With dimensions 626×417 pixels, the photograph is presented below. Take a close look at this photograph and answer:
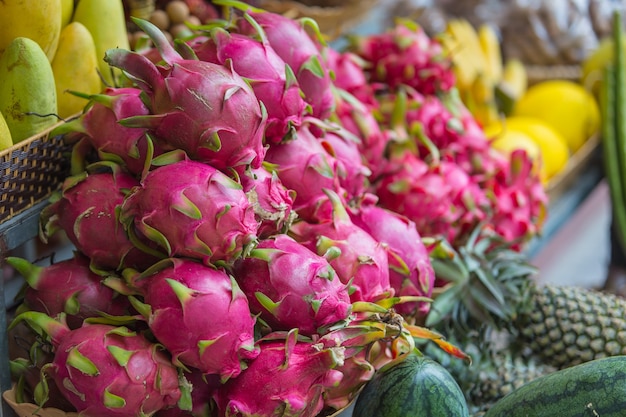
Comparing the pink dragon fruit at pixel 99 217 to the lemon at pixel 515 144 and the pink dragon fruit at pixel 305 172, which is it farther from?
the lemon at pixel 515 144

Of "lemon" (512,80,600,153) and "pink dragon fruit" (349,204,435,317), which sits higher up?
"pink dragon fruit" (349,204,435,317)

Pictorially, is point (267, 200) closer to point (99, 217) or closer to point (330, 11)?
point (99, 217)

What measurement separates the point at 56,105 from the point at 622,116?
1858 mm

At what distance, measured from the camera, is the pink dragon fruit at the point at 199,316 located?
86cm

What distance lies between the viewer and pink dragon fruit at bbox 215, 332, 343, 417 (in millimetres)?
889

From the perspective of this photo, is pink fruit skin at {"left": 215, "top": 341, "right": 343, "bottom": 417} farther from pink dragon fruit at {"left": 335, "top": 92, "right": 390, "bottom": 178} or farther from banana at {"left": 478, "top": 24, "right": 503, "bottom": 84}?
banana at {"left": 478, "top": 24, "right": 503, "bottom": 84}

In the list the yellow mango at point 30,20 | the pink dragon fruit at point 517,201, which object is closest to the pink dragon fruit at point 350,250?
the yellow mango at point 30,20

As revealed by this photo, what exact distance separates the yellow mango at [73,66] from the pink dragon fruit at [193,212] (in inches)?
13.0

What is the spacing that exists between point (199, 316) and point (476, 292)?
72 cm

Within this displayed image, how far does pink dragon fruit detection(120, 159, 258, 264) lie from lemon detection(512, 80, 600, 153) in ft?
6.40

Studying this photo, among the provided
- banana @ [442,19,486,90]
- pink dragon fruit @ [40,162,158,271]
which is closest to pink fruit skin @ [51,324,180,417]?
pink dragon fruit @ [40,162,158,271]

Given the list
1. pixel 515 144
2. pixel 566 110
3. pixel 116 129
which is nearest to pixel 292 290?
pixel 116 129

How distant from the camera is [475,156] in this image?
1.80 metres

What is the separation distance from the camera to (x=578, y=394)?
97cm
